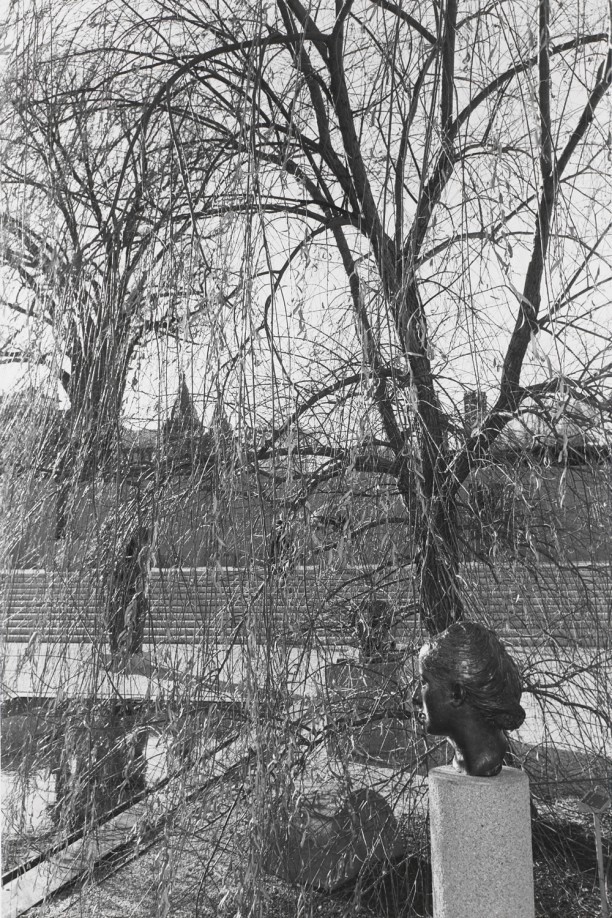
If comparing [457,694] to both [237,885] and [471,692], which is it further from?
[237,885]

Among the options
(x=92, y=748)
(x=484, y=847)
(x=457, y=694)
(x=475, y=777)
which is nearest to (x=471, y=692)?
(x=457, y=694)

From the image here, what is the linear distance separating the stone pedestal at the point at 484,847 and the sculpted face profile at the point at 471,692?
6 centimetres

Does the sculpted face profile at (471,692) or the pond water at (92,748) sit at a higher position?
the sculpted face profile at (471,692)

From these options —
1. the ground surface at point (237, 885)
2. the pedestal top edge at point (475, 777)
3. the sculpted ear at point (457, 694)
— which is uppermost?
the sculpted ear at point (457, 694)

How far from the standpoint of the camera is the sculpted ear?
6.57ft

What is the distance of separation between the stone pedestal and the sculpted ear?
0.17 m

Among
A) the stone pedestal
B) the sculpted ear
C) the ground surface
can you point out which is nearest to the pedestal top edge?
the stone pedestal

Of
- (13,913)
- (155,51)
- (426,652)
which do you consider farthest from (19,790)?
(155,51)

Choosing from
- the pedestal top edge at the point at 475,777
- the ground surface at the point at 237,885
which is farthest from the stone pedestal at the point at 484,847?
the ground surface at the point at 237,885

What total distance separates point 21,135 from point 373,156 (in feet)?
3.53

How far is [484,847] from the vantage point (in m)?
1.99

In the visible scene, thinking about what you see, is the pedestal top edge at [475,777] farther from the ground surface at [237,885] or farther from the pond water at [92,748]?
the pond water at [92,748]

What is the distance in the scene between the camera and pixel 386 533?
119 inches

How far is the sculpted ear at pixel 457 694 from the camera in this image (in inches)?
78.8
